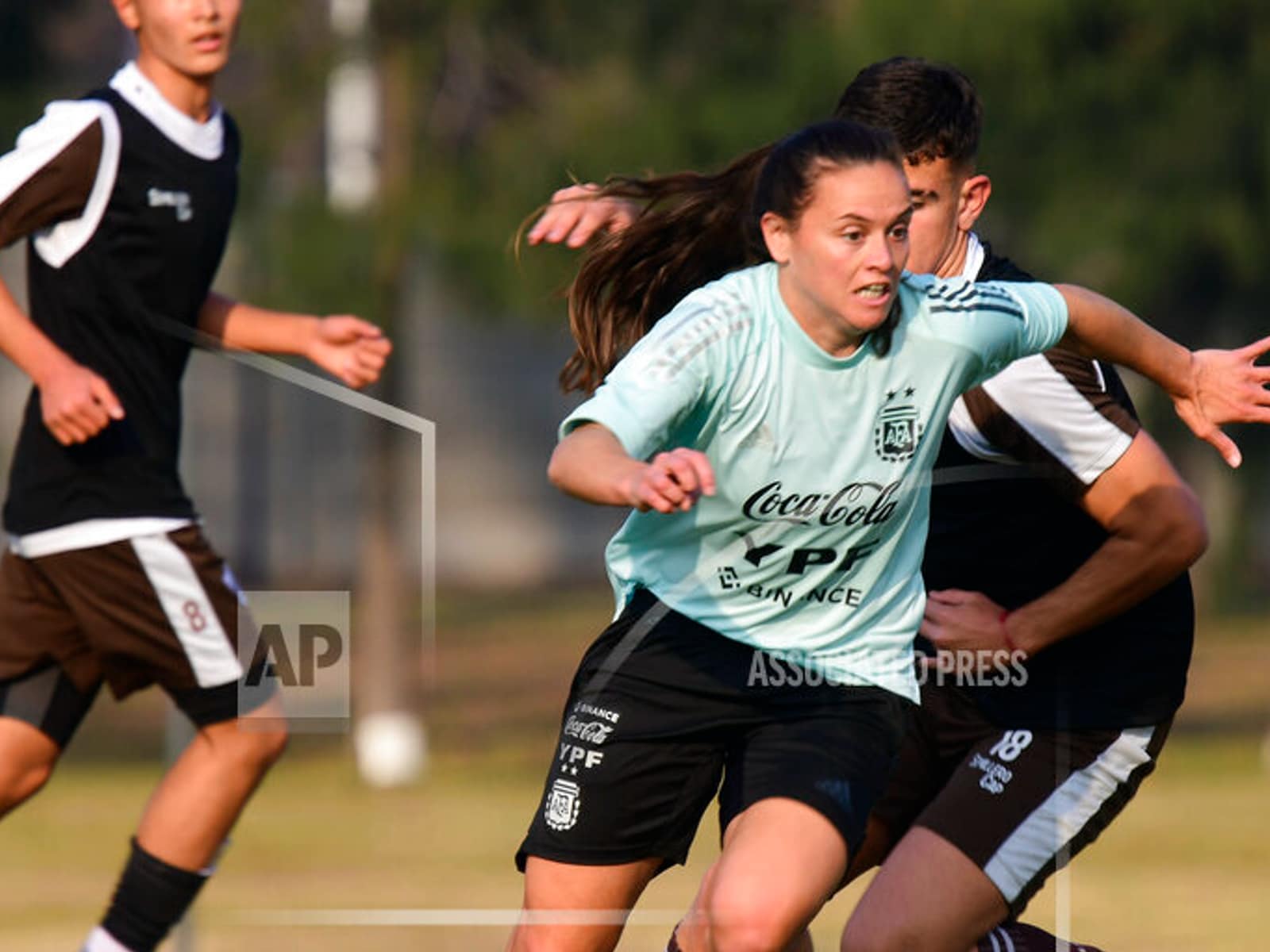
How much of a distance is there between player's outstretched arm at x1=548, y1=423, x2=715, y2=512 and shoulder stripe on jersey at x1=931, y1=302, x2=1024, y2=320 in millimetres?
769

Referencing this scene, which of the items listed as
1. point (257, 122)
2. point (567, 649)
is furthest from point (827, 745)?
point (567, 649)

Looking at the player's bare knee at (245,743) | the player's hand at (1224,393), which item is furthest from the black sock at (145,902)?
the player's hand at (1224,393)

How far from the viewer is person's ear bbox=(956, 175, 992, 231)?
471cm

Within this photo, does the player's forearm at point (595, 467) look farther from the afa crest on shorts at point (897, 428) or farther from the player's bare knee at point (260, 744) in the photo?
the player's bare knee at point (260, 744)

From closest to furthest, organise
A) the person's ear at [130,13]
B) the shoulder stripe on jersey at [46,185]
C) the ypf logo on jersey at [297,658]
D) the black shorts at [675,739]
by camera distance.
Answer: the black shorts at [675,739]
the shoulder stripe on jersey at [46,185]
the ypf logo on jersey at [297,658]
the person's ear at [130,13]

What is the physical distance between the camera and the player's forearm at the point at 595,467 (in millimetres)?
3500

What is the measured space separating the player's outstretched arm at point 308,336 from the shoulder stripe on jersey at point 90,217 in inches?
14.6

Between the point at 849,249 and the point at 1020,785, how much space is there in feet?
4.43

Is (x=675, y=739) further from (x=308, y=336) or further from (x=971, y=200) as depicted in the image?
(x=308, y=336)

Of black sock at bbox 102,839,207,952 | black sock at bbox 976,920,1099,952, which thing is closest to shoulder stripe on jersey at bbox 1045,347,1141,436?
black sock at bbox 976,920,1099,952

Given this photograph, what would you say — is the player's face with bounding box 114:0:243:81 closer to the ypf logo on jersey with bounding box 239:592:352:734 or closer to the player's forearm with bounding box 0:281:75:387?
the player's forearm with bounding box 0:281:75:387

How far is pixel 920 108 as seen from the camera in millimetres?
4574

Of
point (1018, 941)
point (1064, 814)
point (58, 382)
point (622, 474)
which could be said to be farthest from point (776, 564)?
point (58, 382)

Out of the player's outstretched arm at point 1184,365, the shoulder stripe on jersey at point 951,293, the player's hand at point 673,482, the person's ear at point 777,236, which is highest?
the person's ear at point 777,236
